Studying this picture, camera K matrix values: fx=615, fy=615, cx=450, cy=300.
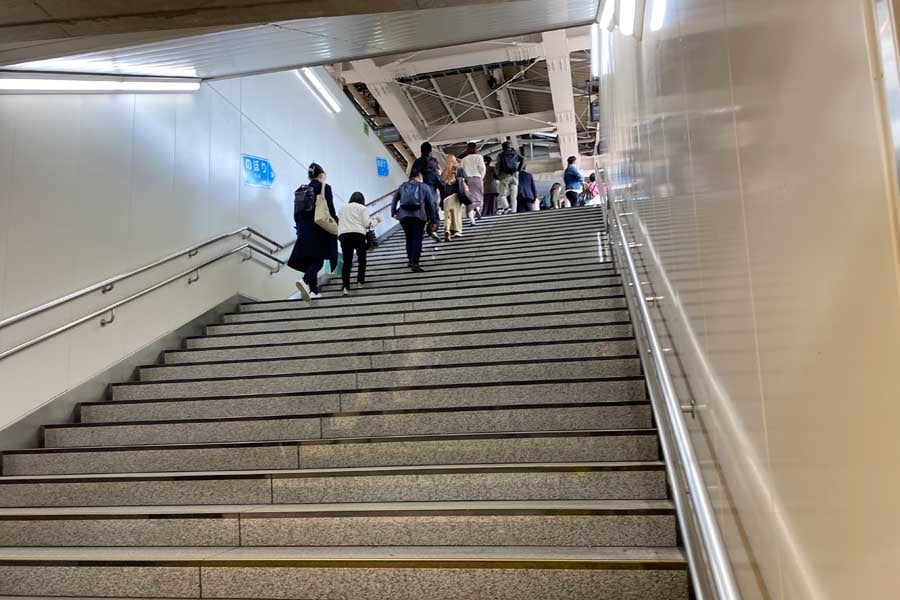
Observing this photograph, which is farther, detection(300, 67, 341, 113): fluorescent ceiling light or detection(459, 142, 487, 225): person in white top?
detection(459, 142, 487, 225): person in white top

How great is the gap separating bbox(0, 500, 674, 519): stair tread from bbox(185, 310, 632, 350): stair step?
197 cm

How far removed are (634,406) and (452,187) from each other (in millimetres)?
5746

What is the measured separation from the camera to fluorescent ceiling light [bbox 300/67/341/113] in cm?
961

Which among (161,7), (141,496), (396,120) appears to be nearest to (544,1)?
(161,7)

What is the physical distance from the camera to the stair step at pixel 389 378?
12.4 ft

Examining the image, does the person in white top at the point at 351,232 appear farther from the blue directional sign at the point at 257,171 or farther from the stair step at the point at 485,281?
the blue directional sign at the point at 257,171

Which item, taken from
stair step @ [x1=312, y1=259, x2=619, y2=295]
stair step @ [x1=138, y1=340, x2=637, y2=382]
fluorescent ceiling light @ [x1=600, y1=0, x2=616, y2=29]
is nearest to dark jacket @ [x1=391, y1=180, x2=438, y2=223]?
stair step @ [x1=312, y1=259, x2=619, y2=295]

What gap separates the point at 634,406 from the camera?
3203mm

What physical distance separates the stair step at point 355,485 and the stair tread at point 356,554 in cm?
34

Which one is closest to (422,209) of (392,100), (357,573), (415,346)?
(415,346)

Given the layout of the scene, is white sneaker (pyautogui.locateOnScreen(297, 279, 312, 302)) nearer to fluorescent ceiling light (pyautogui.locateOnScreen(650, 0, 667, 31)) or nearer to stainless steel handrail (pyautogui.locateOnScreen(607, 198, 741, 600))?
stainless steel handrail (pyautogui.locateOnScreen(607, 198, 741, 600))

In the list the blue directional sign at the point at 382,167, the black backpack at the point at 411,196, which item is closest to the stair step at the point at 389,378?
the black backpack at the point at 411,196

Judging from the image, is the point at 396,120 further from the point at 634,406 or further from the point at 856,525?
the point at 856,525

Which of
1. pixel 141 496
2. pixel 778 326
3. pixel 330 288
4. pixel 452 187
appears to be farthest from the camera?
pixel 452 187
